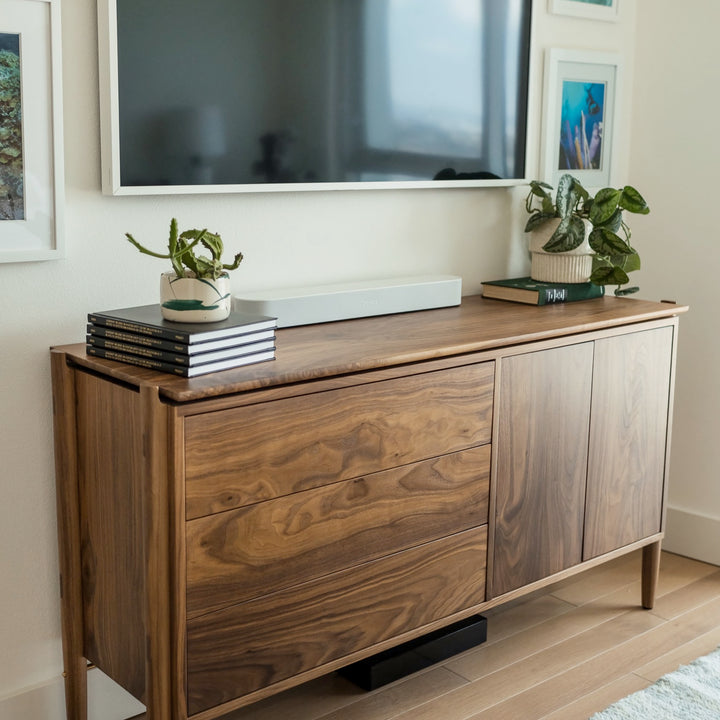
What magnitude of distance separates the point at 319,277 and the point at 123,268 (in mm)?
490

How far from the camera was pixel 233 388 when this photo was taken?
1549 millimetres

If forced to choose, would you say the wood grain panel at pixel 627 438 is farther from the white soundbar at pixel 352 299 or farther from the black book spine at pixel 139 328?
the black book spine at pixel 139 328

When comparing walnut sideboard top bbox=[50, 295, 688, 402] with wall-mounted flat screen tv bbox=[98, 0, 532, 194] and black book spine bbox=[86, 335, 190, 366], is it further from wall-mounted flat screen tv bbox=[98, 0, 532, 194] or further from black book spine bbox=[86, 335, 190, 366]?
wall-mounted flat screen tv bbox=[98, 0, 532, 194]

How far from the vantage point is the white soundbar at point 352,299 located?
199 centimetres

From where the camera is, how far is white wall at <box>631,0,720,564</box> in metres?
2.77

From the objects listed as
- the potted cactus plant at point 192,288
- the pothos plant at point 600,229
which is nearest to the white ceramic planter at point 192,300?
the potted cactus plant at point 192,288

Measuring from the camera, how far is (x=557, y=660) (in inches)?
90.6

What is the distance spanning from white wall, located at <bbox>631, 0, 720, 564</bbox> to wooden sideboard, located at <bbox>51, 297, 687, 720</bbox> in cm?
60

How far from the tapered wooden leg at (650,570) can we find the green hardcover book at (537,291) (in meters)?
0.68

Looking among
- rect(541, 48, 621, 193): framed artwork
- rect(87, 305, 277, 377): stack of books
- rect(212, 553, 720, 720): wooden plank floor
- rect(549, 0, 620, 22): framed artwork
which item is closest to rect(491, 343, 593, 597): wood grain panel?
rect(212, 553, 720, 720): wooden plank floor

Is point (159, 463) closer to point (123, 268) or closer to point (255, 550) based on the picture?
point (255, 550)

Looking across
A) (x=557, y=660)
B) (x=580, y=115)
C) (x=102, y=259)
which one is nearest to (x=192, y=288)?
(x=102, y=259)

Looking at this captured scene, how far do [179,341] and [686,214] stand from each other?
5.97 ft

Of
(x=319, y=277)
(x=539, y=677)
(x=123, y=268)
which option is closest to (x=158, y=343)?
(x=123, y=268)
